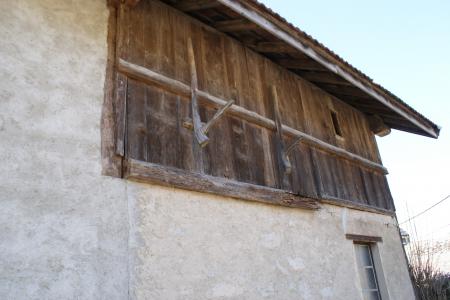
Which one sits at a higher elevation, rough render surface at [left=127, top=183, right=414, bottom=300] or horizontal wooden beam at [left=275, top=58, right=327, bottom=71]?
horizontal wooden beam at [left=275, top=58, right=327, bottom=71]

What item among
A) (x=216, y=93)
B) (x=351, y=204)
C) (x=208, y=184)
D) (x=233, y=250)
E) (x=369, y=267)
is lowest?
(x=369, y=267)

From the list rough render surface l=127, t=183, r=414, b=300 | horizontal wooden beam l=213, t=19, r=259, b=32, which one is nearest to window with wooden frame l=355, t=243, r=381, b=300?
rough render surface l=127, t=183, r=414, b=300

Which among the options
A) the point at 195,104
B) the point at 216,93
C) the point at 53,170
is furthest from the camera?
the point at 216,93

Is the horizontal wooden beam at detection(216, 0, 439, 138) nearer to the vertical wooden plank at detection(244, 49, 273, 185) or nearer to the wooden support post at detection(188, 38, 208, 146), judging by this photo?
the vertical wooden plank at detection(244, 49, 273, 185)

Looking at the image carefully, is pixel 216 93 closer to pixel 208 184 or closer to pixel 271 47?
pixel 208 184

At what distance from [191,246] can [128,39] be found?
2.17 meters

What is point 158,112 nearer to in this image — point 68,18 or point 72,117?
point 72,117

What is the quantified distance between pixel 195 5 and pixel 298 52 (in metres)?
1.79

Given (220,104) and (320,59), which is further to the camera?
(320,59)

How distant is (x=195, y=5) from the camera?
15.3 feet

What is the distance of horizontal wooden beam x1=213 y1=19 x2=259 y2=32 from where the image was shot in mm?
5000

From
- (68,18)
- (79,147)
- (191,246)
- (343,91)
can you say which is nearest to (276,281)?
(191,246)

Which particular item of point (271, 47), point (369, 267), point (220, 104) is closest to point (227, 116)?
point (220, 104)

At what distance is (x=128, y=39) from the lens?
3965mm
